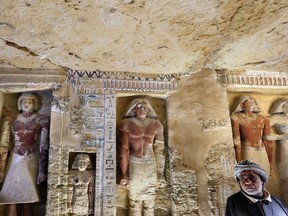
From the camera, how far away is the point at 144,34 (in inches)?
111

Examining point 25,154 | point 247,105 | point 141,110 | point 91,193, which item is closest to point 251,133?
point 247,105

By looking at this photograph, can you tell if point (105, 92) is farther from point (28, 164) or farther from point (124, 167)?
point (28, 164)

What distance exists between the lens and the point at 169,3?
8.03 ft

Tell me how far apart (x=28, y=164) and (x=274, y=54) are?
263cm

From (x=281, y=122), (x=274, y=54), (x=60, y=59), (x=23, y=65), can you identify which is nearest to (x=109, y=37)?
(x=60, y=59)

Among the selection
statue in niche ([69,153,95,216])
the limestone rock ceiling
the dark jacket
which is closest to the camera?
the dark jacket

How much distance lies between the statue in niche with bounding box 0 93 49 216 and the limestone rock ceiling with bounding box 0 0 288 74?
0.51 metres

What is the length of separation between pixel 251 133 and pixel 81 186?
1.87 metres

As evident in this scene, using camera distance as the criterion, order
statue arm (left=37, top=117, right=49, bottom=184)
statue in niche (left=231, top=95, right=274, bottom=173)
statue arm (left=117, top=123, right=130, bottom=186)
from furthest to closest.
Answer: statue in niche (left=231, top=95, right=274, bottom=173)
statue arm (left=117, top=123, right=130, bottom=186)
statue arm (left=37, top=117, right=49, bottom=184)

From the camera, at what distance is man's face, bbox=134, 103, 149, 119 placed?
3.54 metres

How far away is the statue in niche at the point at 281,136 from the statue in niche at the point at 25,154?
2.43 meters

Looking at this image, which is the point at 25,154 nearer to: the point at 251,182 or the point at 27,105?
the point at 27,105

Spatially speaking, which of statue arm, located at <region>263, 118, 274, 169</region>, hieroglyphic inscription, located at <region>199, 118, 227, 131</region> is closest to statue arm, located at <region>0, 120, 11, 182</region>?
hieroglyphic inscription, located at <region>199, 118, 227, 131</region>

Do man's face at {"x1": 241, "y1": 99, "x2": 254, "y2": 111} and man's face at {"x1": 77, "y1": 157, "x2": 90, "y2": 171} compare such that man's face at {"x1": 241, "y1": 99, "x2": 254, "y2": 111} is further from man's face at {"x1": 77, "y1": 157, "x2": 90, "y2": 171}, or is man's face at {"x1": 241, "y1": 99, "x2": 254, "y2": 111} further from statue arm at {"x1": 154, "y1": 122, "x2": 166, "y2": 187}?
man's face at {"x1": 77, "y1": 157, "x2": 90, "y2": 171}
